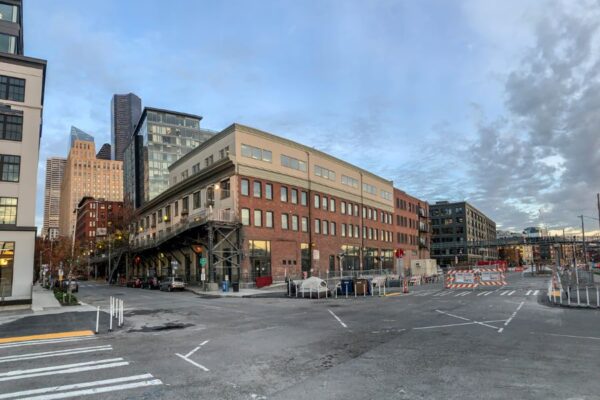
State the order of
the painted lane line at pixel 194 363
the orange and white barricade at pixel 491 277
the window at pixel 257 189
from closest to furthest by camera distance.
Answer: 1. the painted lane line at pixel 194 363
2. the orange and white barricade at pixel 491 277
3. the window at pixel 257 189

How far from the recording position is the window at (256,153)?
45.9 metres

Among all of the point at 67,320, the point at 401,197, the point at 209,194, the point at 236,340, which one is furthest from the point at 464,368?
the point at 401,197

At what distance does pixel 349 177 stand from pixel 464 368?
185 feet

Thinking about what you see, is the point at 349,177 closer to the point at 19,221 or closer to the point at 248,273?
the point at 248,273

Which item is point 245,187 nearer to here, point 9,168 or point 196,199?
point 196,199

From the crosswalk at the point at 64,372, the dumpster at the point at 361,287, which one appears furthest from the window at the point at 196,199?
the crosswalk at the point at 64,372

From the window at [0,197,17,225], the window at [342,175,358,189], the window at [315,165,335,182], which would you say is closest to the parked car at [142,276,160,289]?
the window at [0,197,17,225]

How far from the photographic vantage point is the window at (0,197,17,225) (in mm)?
29922

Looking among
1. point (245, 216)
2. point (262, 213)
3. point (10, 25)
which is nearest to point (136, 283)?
point (245, 216)

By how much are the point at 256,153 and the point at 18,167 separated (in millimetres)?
22462

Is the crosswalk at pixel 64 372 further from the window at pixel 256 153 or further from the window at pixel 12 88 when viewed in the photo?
the window at pixel 256 153

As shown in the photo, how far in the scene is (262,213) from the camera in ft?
153

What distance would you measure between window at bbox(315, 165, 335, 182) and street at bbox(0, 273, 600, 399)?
130ft

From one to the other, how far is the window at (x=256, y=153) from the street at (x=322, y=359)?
29431mm
